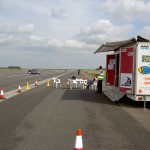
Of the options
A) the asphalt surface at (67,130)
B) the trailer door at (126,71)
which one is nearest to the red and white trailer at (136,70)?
the trailer door at (126,71)

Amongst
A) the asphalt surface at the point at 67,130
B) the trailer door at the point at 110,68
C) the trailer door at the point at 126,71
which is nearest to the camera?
the asphalt surface at the point at 67,130

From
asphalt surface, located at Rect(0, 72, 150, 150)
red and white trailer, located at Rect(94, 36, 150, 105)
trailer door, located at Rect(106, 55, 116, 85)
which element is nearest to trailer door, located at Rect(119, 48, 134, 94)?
red and white trailer, located at Rect(94, 36, 150, 105)

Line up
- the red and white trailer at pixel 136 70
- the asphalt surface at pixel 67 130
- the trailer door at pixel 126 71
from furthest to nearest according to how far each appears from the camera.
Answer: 1. the trailer door at pixel 126 71
2. the red and white trailer at pixel 136 70
3. the asphalt surface at pixel 67 130

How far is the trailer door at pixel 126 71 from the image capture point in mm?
9188

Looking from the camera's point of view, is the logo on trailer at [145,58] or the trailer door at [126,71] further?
the trailer door at [126,71]

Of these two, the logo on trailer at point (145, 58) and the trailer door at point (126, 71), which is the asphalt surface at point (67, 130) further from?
the logo on trailer at point (145, 58)

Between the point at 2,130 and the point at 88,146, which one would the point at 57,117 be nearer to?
the point at 2,130

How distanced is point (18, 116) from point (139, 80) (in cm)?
529

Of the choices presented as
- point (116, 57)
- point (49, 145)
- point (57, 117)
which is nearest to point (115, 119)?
point (57, 117)

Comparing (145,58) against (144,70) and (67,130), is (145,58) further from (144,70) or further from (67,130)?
(67,130)

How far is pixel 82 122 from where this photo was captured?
645cm

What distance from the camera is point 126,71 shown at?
31.0ft

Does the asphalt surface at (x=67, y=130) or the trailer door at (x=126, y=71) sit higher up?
the trailer door at (x=126, y=71)

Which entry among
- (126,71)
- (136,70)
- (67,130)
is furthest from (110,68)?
(67,130)
